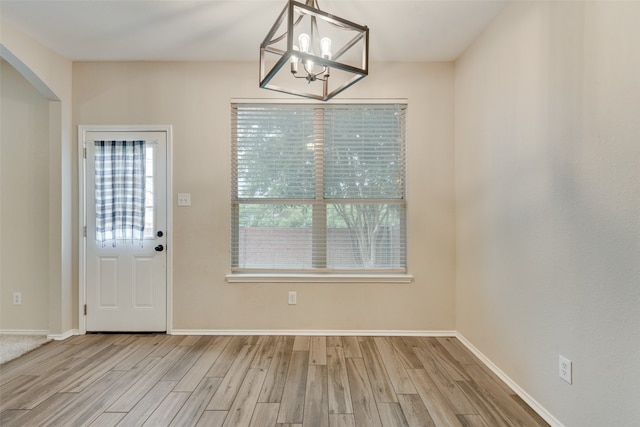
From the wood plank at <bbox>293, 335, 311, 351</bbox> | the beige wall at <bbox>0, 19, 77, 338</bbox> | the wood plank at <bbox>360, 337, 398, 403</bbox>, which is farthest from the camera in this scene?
the beige wall at <bbox>0, 19, 77, 338</bbox>

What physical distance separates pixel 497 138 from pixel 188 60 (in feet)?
9.47

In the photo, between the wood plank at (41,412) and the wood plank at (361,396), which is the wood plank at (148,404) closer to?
the wood plank at (41,412)

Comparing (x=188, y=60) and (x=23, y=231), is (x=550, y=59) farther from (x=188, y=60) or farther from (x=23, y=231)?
(x=23, y=231)

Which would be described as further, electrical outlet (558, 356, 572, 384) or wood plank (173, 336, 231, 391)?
wood plank (173, 336, 231, 391)

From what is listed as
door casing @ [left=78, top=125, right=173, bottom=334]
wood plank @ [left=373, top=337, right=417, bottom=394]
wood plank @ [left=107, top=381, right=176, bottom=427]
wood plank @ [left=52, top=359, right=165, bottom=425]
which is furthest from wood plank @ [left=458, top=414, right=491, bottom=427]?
door casing @ [left=78, top=125, right=173, bottom=334]

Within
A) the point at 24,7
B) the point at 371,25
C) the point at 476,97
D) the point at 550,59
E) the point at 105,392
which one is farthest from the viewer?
the point at 476,97

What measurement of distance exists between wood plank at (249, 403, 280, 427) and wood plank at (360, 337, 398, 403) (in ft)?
2.14

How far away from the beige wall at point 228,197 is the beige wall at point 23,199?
0.46 m

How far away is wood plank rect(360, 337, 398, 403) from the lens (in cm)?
196

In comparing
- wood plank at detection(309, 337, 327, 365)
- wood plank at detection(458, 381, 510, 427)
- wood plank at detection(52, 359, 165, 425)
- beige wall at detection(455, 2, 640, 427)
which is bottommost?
wood plank at detection(52, 359, 165, 425)

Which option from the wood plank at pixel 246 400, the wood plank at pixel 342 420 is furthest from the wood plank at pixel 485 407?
the wood plank at pixel 246 400

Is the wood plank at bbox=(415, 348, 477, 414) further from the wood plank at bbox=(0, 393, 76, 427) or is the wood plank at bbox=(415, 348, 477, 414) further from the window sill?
the wood plank at bbox=(0, 393, 76, 427)

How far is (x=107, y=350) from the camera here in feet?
8.61

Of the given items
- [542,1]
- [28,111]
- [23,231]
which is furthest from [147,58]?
[542,1]
